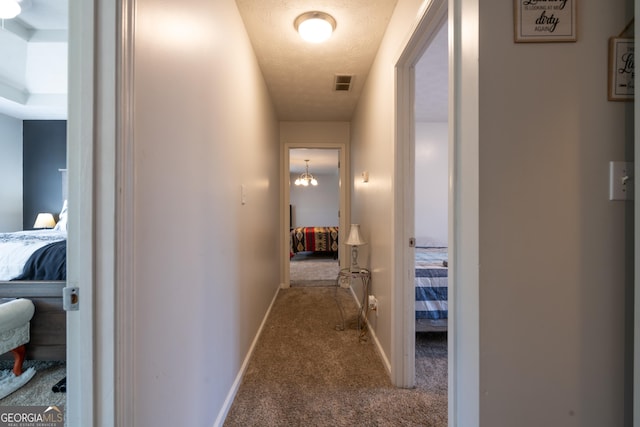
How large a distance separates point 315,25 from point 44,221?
175 inches

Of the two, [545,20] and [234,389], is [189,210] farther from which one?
[545,20]

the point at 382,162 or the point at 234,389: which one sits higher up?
the point at 382,162

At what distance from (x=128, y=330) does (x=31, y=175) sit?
4.91 m

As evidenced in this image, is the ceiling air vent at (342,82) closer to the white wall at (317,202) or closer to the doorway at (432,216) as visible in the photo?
the doorway at (432,216)

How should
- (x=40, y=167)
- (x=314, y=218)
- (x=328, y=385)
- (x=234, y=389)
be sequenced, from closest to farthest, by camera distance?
1. (x=234, y=389)
2. (x=328, y=385)
3. (x=40, y=167)
4. (x=314, y=218)

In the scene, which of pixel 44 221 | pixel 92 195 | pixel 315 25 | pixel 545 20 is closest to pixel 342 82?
pixel 315 25

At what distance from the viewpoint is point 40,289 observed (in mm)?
1605

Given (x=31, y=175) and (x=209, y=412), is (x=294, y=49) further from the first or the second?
(x=31, y=175)

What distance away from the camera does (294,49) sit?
2.03 metres

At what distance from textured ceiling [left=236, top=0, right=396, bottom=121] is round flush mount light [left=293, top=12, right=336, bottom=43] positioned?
0.03 metres

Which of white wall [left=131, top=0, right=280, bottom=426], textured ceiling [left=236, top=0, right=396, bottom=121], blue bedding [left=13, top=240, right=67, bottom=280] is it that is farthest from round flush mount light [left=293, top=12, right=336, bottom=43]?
blue bedding [left=13, top=240, right=67, bottom=280]

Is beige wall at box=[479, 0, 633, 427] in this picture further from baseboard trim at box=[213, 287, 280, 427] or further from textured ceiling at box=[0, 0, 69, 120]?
textured ceiling at box=[0, 0, 69, 120]

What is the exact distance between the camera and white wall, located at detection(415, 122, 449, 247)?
3.77 m

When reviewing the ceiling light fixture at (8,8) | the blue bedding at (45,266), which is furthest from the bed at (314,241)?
the ceiling light fixture at (8,8)
